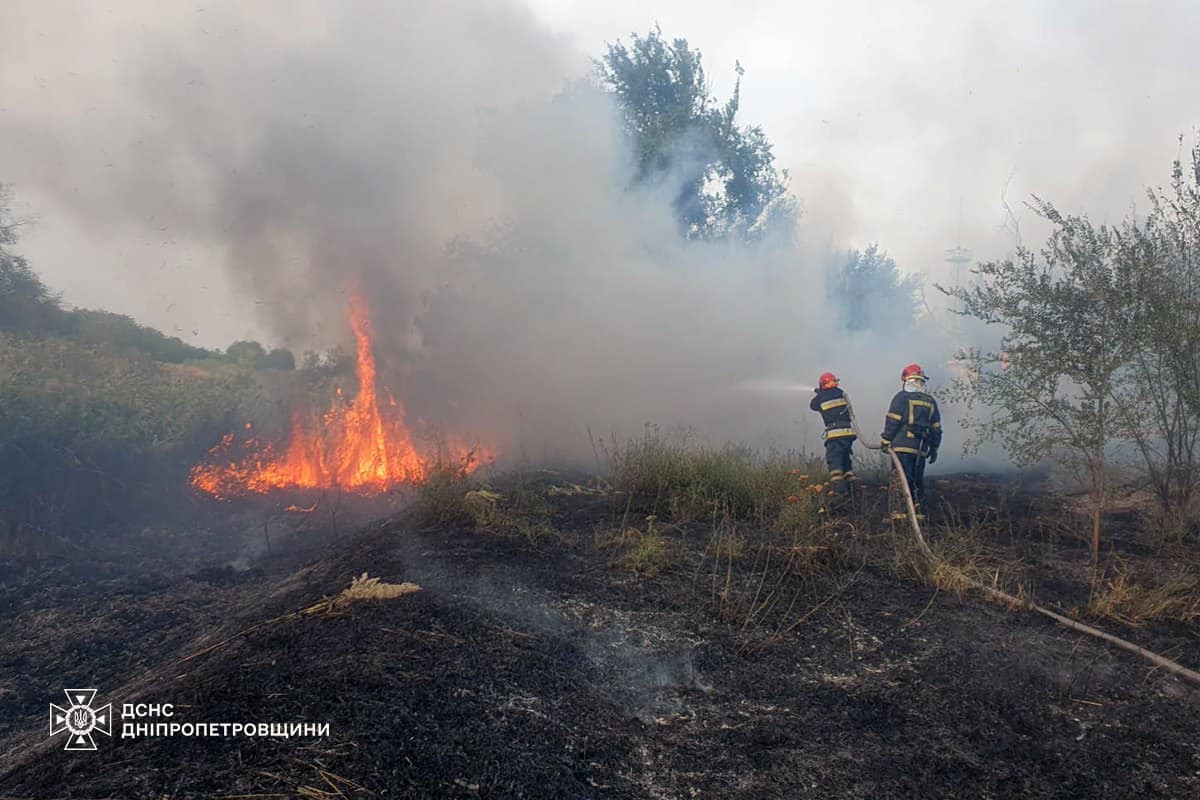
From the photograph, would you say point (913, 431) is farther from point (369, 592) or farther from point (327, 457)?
point (327, 457)

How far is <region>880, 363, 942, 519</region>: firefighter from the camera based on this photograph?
323 inches

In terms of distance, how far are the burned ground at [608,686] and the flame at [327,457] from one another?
14.7 feet

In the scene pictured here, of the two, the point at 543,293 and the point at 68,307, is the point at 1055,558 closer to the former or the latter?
the point at 543,293

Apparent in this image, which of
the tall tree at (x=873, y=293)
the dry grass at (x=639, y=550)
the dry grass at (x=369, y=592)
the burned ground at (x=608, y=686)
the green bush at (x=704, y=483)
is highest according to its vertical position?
the tall tree at (x=873, y=293)

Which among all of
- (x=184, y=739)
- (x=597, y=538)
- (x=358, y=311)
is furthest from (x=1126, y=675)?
(x=358, y=311)

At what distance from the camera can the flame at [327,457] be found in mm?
10781

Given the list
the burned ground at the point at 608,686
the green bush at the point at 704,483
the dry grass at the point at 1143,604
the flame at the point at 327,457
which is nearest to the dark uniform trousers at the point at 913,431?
the green bush at the point at 704,483

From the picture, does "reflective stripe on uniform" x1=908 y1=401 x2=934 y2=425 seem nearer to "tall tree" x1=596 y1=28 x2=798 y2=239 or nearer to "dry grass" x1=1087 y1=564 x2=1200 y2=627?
"dry grass" x1=1087 y1=564 x2=1200 y2=627

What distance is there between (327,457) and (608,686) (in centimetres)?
856

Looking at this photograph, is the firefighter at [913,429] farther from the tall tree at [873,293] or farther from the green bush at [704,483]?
the tall tree at [873,293]

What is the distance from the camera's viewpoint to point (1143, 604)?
15.7 feet

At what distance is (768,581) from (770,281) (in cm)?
1184

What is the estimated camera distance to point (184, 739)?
279 cm

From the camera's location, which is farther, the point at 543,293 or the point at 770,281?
the point at 770,281
